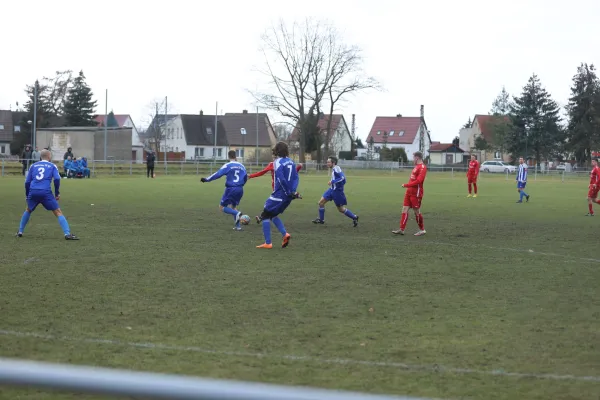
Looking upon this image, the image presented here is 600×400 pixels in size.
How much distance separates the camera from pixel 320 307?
8.69m

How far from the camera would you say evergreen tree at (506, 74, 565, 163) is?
8969 centimetres

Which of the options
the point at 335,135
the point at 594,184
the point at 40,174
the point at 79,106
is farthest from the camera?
the point at 335,135

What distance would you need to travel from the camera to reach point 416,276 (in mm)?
11125

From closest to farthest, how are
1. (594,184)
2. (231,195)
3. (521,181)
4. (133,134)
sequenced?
Answer: 1. (231,195)
2. (594,184)
3. (521,181)
4. (133,134)

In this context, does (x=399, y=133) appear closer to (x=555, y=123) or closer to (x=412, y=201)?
(x=555, y=123)

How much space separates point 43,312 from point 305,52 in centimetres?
7429

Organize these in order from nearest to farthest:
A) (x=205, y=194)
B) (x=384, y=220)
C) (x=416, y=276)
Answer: (x=416, y=276)
(x=384, y=220)
(x=205, y=194)

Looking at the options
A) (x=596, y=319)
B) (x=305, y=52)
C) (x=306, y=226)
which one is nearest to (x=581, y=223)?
(x=306, y=226)

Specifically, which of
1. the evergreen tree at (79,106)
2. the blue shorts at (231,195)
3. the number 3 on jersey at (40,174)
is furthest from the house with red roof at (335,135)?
the number 3 on jersey at (40,174)

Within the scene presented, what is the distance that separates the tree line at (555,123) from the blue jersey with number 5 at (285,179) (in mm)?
80194

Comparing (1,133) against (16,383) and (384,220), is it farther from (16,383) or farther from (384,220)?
(16,383)

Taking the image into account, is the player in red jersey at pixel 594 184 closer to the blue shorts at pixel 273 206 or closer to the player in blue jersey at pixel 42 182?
the blue shorts at pixel 273 206

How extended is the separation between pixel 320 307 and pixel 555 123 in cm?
8711

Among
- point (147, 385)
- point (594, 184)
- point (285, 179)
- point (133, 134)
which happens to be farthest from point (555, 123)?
point (147, 385)
